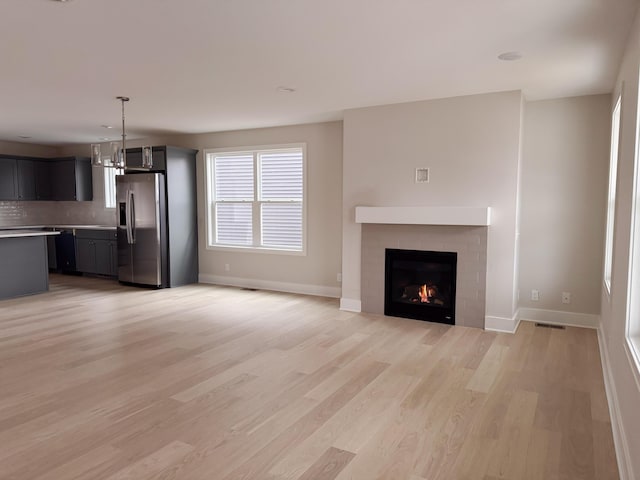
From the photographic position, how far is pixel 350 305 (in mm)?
5547

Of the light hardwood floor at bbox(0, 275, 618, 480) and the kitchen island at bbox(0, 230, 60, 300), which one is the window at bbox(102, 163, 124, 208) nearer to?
the kitchen island at bbox(0, 230, 60, 300)

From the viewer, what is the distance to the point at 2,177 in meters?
8.06

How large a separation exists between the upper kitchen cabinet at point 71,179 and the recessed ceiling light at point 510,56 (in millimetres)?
7811

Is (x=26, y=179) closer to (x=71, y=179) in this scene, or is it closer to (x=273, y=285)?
(x=71, y=179)

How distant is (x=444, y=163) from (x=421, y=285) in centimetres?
140

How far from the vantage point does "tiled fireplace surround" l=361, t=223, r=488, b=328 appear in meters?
4.77

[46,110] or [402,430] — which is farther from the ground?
[46,110]

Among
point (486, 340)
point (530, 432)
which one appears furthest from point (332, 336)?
point (530, 432)

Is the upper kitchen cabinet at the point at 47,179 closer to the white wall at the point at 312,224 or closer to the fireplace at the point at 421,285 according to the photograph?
the white wall at the point at 312,224

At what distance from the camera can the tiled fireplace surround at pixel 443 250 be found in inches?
188

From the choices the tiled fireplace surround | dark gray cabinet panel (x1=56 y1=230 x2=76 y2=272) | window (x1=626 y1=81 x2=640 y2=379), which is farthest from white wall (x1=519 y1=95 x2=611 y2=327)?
dark gray cabinet panel (x1=56 y1=230 x2=76 y2=272)

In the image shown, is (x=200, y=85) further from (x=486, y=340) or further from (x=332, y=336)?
(x=486, y=340)

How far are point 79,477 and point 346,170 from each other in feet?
13.6

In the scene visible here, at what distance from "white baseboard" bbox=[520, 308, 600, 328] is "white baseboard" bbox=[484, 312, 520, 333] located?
1.35 feet
